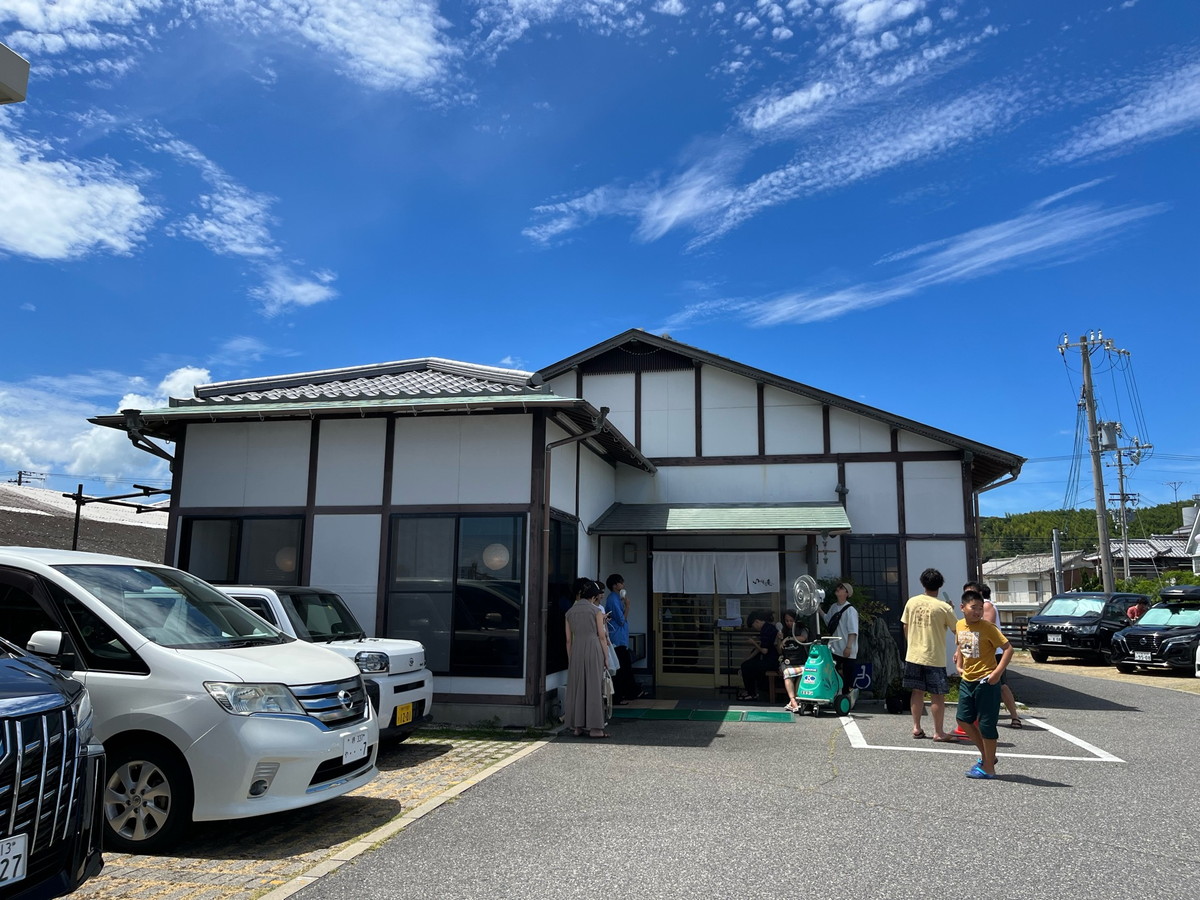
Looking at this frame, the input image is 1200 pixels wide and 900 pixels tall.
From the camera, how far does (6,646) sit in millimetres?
3564

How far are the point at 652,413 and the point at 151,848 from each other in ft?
35.1

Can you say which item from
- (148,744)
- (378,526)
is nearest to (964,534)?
(378,526)

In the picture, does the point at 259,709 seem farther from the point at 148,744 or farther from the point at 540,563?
the point at 540,563

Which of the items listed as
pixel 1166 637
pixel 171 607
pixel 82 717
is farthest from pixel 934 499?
pixel 82 717

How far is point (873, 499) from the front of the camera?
43.0 ft

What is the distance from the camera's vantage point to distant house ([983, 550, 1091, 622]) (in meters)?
48.0

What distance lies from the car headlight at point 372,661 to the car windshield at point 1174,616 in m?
16.8

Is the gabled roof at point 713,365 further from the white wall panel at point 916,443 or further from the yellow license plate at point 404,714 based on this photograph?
the yellow license plate at point 404,714

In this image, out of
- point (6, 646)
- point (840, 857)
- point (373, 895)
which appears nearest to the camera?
point (6, 646)

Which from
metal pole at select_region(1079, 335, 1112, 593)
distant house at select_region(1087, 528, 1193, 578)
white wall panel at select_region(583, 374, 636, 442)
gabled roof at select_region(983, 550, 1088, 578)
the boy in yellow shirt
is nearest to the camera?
the boy in yellow shirt

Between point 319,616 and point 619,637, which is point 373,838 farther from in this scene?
point 619,637

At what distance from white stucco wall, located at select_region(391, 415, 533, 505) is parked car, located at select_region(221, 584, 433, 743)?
1.93 m

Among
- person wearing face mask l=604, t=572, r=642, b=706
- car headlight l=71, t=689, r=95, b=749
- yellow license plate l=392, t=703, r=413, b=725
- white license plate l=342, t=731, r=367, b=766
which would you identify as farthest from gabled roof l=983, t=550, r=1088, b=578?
car headlight l=71, t=689, r=95, b=749

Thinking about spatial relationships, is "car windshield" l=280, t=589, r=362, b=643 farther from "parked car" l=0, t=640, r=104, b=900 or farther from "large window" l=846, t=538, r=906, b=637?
"large window" l=846, t=538, r=906, b=637
